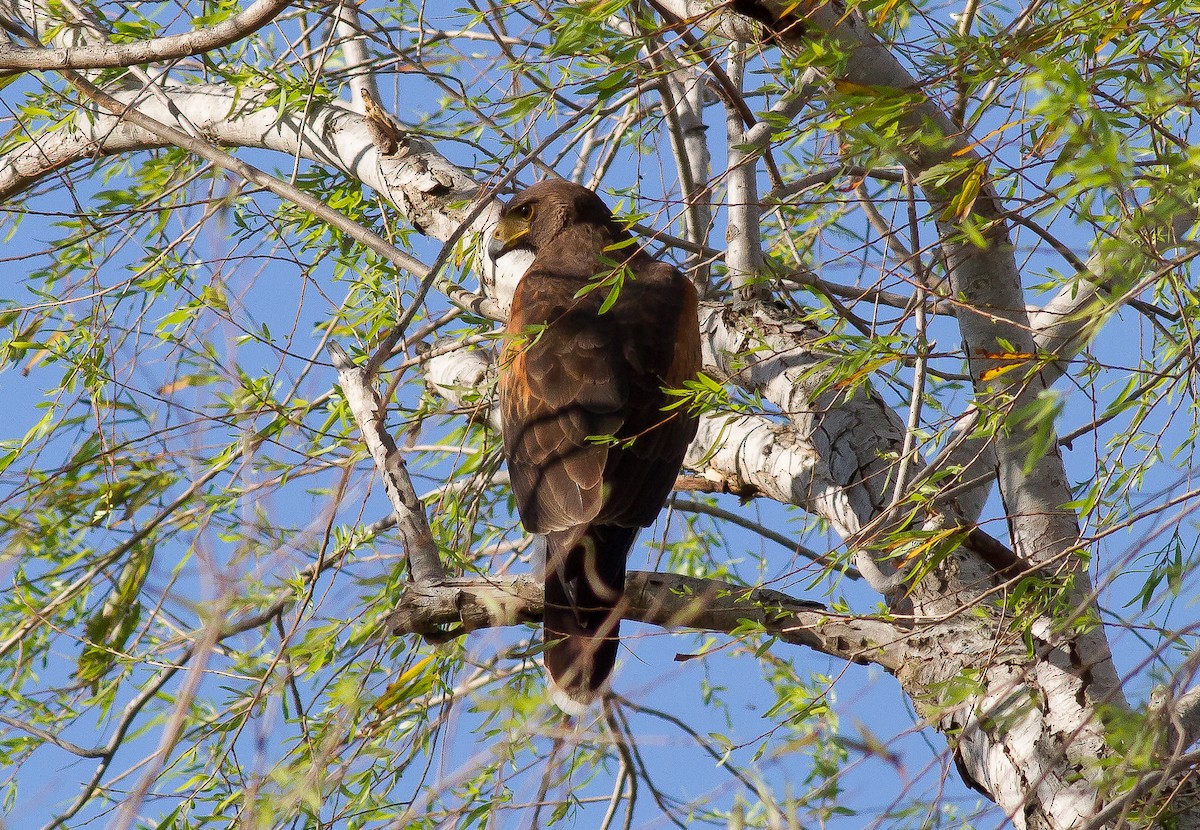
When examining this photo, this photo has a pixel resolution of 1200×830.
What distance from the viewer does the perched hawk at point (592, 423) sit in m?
3.38

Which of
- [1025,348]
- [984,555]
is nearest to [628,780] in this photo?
[984,555]

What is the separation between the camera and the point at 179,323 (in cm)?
435

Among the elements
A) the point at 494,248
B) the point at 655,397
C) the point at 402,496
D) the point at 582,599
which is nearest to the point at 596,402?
the point at 655,397

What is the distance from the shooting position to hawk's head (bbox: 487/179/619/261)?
191 inches

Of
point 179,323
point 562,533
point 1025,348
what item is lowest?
point 1025,348

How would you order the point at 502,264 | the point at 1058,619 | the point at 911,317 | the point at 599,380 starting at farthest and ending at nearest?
1. the point at 502,264
2. the point at 599,380
3. the point at 911,317
4. the point at 1058,619

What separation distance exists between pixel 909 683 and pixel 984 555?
41cm

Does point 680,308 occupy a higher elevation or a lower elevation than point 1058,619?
higher

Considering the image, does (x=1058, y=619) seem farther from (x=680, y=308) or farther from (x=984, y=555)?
(x=680, y=308)

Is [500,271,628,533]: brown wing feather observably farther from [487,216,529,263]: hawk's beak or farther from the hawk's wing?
[487,216,529,263]: hawk's beak

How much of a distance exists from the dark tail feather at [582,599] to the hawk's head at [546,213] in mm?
1657

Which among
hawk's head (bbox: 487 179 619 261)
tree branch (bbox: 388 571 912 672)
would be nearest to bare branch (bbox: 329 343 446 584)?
tree branch (bbox: 388 571 912 672)

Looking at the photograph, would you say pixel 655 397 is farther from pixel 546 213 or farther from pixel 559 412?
pixel 546 213

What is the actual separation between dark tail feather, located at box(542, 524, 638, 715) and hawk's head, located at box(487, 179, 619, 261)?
1.66 m
